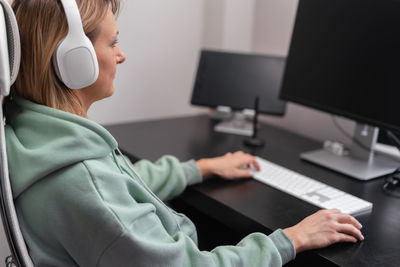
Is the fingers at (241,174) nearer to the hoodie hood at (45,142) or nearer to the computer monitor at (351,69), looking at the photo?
the computer monitor at (351,69)

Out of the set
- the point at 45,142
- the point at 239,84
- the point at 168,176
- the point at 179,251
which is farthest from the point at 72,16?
the point at 239,84

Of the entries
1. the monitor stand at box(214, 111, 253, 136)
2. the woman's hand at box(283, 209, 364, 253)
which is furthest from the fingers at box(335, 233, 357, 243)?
the monitor stand at box(214, 111, 253, 136)

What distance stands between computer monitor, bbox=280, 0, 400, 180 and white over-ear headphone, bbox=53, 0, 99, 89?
83cm

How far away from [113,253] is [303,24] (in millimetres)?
1032

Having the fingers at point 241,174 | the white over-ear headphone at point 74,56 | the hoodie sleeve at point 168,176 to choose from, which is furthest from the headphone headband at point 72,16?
the fingers at point 241,174

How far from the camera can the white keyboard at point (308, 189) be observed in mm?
1148

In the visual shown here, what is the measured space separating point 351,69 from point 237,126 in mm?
556

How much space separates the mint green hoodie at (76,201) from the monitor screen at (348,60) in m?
0.72

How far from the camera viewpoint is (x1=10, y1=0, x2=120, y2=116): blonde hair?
814mm

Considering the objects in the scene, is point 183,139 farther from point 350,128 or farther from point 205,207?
point 350,128

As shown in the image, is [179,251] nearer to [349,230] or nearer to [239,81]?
[349,230]

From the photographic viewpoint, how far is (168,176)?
1.27 meters

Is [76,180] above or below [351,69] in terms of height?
below

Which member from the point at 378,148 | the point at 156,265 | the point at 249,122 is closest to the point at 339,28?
the point at 378,148
